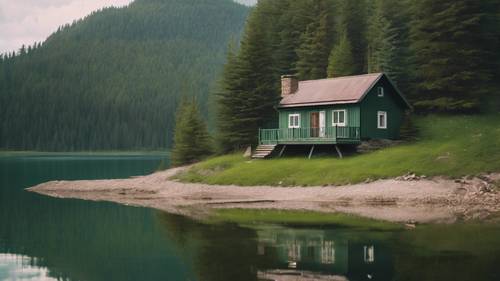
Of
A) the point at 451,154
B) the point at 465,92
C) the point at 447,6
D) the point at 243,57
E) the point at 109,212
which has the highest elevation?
the point at 447,6

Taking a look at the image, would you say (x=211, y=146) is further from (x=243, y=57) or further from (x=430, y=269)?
(x=430, y=269)

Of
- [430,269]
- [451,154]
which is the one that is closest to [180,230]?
[430,269]

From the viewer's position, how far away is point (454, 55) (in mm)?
58312

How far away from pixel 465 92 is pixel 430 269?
4116 centimetres

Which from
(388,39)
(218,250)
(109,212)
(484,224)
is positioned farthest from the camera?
(388,39)

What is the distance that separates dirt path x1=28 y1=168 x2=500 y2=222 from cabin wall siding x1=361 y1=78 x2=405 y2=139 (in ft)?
37.9

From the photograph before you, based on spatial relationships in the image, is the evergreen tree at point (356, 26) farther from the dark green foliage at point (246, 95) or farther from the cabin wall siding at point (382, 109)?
the cabin wall siding at point (382, 109)

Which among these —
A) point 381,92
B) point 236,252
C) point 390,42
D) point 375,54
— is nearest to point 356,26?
point 390,42

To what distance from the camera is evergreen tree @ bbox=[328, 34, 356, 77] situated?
6494 centimetres

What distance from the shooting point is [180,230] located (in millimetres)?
31375

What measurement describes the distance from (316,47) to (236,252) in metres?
49.0

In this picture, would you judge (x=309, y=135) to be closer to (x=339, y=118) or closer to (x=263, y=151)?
(x=339, y=118)

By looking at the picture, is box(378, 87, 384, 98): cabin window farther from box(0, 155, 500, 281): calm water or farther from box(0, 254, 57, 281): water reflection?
box(0, 254, 57, 281): water reflection

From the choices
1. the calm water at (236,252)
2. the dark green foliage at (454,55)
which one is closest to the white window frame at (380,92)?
the dark green foliage at (454,55)
